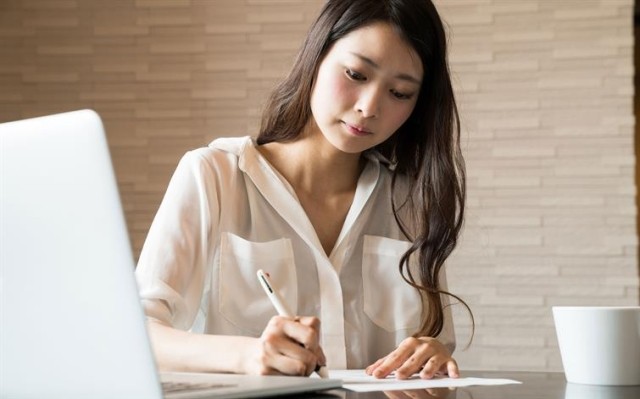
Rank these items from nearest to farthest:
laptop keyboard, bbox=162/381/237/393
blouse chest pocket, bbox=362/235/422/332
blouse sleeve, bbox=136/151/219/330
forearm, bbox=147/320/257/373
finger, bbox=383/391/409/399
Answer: laptop keyboard, bbox=162/381/237/393 < finger, bbox=383/391/409/399 < forearm, bbox=147/320/257/373 < blouse sleeve, bbox=136/151/219/330 < blouse chest pocket, bbox=362/235/422/332

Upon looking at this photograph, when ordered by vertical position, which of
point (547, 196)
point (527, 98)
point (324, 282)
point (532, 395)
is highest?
point (527, 98)

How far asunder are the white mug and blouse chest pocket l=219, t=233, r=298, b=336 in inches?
25.6

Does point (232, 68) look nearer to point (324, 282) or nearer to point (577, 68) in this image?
point (577, 68)

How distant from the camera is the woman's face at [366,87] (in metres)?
1.67

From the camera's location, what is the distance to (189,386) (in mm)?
887

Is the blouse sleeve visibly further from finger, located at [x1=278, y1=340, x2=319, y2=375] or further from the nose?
finger, located at [x1=278, y1=340, x2=319, y2=375]

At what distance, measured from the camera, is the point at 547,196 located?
3.05m

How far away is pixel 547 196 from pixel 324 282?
4.81 ft

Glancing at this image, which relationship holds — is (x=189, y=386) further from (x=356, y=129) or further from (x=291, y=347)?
(x=356, y=129)

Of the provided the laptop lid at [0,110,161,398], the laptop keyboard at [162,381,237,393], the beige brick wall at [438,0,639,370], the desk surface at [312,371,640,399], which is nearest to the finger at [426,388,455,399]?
the desk surface at [312,371,640,399]

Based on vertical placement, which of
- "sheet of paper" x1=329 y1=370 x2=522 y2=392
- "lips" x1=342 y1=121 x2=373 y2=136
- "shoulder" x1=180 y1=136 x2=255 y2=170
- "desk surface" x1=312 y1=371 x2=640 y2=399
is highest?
"lips" x1=342 y1=121 x2=373 y2=136

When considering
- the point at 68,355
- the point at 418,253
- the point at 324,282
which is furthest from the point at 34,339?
the point at 418,253

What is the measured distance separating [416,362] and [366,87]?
0.51 meters

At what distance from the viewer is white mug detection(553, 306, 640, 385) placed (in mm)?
1147
